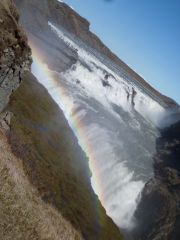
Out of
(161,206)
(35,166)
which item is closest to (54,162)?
(35,166)

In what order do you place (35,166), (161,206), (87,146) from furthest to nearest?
(87,146)
(161,206)
(35,166)

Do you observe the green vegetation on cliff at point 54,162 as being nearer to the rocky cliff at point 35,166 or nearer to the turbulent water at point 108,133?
the rocky cliff at point 35,166

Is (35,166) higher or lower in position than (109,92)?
higher

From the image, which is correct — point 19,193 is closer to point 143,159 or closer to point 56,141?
point 56,141

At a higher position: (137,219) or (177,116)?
(177,116)

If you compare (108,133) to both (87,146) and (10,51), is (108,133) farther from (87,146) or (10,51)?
(10,51)

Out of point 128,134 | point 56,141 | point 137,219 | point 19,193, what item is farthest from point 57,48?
point 19,193

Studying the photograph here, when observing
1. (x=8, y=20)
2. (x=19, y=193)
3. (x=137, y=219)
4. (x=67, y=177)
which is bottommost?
(x=137, y=219)
